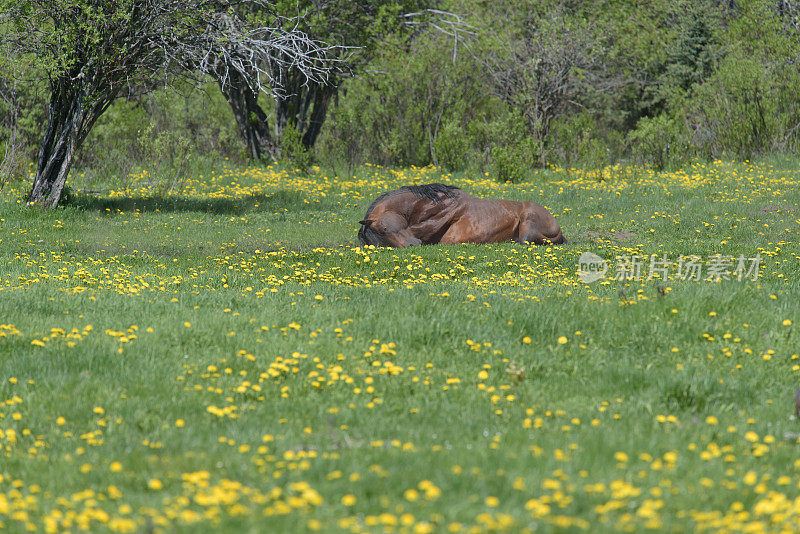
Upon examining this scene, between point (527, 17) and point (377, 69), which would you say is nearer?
point (377, 69)

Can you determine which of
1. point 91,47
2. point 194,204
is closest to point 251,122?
point 194,204

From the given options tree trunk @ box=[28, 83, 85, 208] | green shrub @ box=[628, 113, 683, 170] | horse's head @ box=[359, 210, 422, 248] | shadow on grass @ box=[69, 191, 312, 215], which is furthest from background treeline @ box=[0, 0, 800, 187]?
horse's head @ box=[359, 210, 422, 248]

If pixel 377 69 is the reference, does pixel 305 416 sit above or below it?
below

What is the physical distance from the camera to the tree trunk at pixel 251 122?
2617cm

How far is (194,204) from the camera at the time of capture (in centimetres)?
1802

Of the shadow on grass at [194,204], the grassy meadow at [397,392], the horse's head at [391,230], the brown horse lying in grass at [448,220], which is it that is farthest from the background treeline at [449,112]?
the grassy meadow at [397,392]

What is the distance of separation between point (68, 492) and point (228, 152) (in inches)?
1003

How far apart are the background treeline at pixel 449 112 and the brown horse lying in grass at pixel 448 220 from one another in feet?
28.3

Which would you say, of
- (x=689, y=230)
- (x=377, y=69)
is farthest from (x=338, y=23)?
(x=689, y=230)

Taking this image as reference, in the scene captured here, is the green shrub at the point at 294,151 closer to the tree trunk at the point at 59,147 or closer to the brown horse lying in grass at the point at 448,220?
the tree trunk at the point at 59,147

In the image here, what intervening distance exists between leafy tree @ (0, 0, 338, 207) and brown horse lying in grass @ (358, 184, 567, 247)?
4.28 metres

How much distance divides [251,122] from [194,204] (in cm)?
925

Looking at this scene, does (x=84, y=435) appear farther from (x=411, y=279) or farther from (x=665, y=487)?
(x=411, y=279)

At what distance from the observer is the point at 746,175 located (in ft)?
63.5
